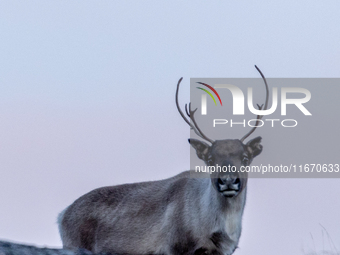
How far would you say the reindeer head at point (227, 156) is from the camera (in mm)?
Result: 7461

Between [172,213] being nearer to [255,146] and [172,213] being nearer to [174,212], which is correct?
[174,212]

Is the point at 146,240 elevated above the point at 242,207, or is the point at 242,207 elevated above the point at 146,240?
the point at 242,207

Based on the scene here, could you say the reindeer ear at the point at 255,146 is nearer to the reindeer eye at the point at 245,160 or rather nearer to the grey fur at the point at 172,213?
the grey fur at the point at 172,213

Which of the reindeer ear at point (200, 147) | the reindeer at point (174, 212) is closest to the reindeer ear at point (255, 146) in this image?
the reindeer at point (174, 212)

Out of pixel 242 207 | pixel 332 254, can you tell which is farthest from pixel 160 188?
pixel 332 254

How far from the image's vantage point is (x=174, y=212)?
26.9ft

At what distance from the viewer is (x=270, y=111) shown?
916cm

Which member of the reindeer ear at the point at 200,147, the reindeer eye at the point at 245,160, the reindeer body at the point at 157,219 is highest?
the reindeer ear at the point at 200,147

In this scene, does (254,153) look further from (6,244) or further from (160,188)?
(6,244)

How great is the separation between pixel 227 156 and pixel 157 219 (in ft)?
5.13

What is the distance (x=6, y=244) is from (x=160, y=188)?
4013 millimetres

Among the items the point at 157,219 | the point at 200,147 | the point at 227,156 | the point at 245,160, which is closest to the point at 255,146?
the point at 245,160

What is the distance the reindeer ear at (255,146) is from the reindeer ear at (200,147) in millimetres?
616

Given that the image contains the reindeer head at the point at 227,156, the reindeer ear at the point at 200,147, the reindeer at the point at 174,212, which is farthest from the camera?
the reindeer ear at the point at 200,147
